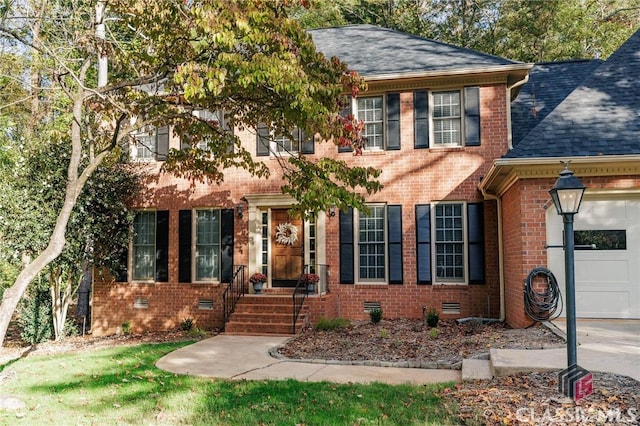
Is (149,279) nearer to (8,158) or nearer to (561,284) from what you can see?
(8,158)

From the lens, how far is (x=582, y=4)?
2230cm

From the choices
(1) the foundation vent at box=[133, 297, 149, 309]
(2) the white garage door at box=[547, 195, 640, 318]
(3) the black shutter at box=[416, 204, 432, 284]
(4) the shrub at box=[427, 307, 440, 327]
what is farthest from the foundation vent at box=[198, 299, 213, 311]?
(2) the white garage door at box=[547, 195, 640, 318]

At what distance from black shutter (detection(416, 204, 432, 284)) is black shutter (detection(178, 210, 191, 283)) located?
221 inches

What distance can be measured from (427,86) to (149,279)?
834cm

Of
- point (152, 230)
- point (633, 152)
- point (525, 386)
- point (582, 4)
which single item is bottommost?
point (525, 386)

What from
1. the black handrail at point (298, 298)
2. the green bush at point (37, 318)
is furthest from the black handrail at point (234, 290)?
the green bush at point (37, 318)

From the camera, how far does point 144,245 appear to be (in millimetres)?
13359

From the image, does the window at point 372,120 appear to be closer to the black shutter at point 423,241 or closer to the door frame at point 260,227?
the black shutter at point 423,241

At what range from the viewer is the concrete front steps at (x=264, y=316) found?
10.7 metres

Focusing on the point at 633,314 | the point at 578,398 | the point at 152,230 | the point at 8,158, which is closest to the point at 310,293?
the point at 152,230

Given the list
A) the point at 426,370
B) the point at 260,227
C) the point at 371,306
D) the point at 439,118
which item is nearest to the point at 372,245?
the point at 371,306

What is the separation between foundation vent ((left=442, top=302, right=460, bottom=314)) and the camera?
1151 centimetres

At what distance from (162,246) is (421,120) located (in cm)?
710

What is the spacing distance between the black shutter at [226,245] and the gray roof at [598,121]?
6.79 meters
